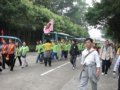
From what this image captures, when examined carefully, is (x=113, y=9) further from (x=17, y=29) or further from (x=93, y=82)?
(x=17, y=29)

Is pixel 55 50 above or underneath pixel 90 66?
underneath

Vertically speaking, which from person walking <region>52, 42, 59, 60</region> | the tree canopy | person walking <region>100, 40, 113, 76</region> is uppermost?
the tree canopy

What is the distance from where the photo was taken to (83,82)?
10328 millimetres

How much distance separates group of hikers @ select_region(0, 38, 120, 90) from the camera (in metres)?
10.4

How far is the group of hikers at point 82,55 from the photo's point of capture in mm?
10367

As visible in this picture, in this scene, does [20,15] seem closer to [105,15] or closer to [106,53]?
[105,15]

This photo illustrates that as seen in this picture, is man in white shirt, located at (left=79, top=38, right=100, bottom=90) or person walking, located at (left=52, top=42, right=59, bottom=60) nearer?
man in white shirt, located at (left=79, top=38, right=100, bottom=90)

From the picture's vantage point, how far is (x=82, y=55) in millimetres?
10531

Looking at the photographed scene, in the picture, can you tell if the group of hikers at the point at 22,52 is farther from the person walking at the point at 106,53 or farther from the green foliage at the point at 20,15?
the green foliage at the point at 20,15

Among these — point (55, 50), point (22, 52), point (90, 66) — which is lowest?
point (55, 50)

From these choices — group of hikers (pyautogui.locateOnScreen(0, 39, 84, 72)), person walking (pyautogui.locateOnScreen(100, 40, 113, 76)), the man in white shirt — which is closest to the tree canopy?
group of hikers (pyautogui.locateOnScreen(0, 39, 84, 72))

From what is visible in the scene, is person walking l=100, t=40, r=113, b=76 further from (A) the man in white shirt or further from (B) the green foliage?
(B) the green foliage

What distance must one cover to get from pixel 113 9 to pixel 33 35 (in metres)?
35.2

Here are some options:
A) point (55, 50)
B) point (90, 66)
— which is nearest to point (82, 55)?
point (90, 66)
